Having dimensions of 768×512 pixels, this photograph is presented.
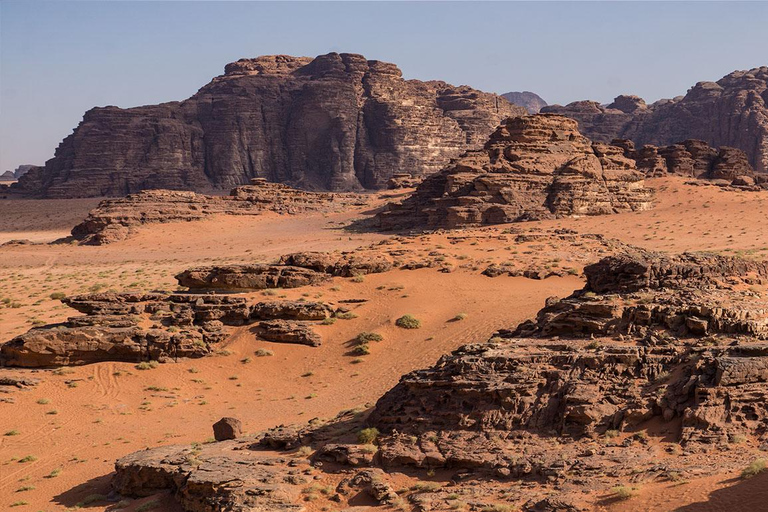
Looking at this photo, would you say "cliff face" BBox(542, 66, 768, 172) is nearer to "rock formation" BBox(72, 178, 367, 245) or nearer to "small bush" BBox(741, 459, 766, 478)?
"rock formation" BBox(72, 178, 367, 245)

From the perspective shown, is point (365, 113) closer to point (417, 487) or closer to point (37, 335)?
point (37, 335)

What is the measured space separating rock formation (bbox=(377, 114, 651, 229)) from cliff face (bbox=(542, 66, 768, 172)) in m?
53.4

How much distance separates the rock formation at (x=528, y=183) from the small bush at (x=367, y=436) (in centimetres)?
3951

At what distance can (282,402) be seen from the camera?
2133 cm

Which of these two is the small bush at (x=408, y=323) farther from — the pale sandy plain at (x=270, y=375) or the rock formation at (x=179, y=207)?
the rock formation at (x=179, y=207)

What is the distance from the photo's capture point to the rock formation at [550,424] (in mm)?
11492

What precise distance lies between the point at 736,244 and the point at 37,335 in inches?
1409

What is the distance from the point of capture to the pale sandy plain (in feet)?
51.1

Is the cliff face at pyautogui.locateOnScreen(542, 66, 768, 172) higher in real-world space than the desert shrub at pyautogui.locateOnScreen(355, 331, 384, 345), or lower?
higher

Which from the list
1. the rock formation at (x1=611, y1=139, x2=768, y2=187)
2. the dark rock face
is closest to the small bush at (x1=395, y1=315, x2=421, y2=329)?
the dark rock face

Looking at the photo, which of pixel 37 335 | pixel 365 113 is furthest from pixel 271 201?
pixel 37 335

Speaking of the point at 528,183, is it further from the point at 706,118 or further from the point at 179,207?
the point at 706,118

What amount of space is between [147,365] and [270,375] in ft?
12.1

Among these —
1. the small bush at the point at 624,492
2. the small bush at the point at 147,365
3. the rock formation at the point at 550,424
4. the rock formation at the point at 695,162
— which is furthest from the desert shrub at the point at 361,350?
the rock formation at the point at 695,162
